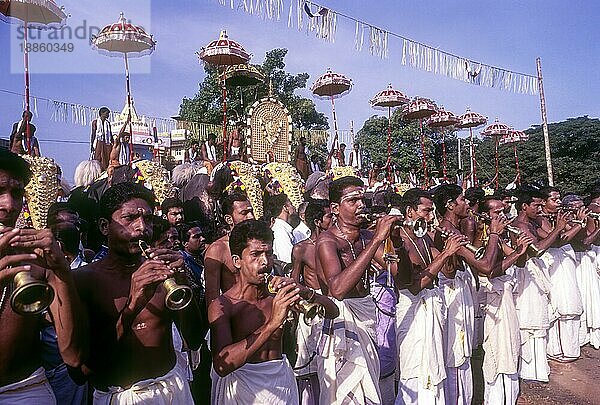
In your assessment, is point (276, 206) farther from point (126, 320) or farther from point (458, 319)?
point (126, 320)

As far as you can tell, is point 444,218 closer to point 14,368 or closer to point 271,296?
point 271,296

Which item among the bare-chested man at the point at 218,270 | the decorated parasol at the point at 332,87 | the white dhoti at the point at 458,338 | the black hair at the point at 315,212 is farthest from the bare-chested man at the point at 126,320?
the decorated parasol at the point at 332,87

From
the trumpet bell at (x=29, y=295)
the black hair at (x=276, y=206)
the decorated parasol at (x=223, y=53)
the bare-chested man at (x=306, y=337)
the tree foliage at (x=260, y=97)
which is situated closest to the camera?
the trumpet bell at (x=29, y=295)

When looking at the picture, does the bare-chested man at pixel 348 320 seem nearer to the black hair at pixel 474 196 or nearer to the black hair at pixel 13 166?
the black hair at pixel 13 166

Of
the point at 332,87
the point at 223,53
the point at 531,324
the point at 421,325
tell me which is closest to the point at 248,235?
the point at 421,325

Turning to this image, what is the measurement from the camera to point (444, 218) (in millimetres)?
5836

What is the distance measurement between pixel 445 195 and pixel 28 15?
21.9 ft

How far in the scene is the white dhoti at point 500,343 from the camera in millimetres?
5500

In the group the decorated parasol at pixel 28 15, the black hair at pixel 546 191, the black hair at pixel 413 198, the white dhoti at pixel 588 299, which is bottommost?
the white dhoti at pixel 588 299

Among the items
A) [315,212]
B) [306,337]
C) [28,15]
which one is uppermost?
[28,15]

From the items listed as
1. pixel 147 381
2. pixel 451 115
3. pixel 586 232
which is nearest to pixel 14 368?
pixel 147 381

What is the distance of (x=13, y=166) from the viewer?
2383 mm

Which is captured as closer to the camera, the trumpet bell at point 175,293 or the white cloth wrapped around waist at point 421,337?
the trumpet bell at point 175,293

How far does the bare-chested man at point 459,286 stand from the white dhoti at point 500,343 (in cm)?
19
